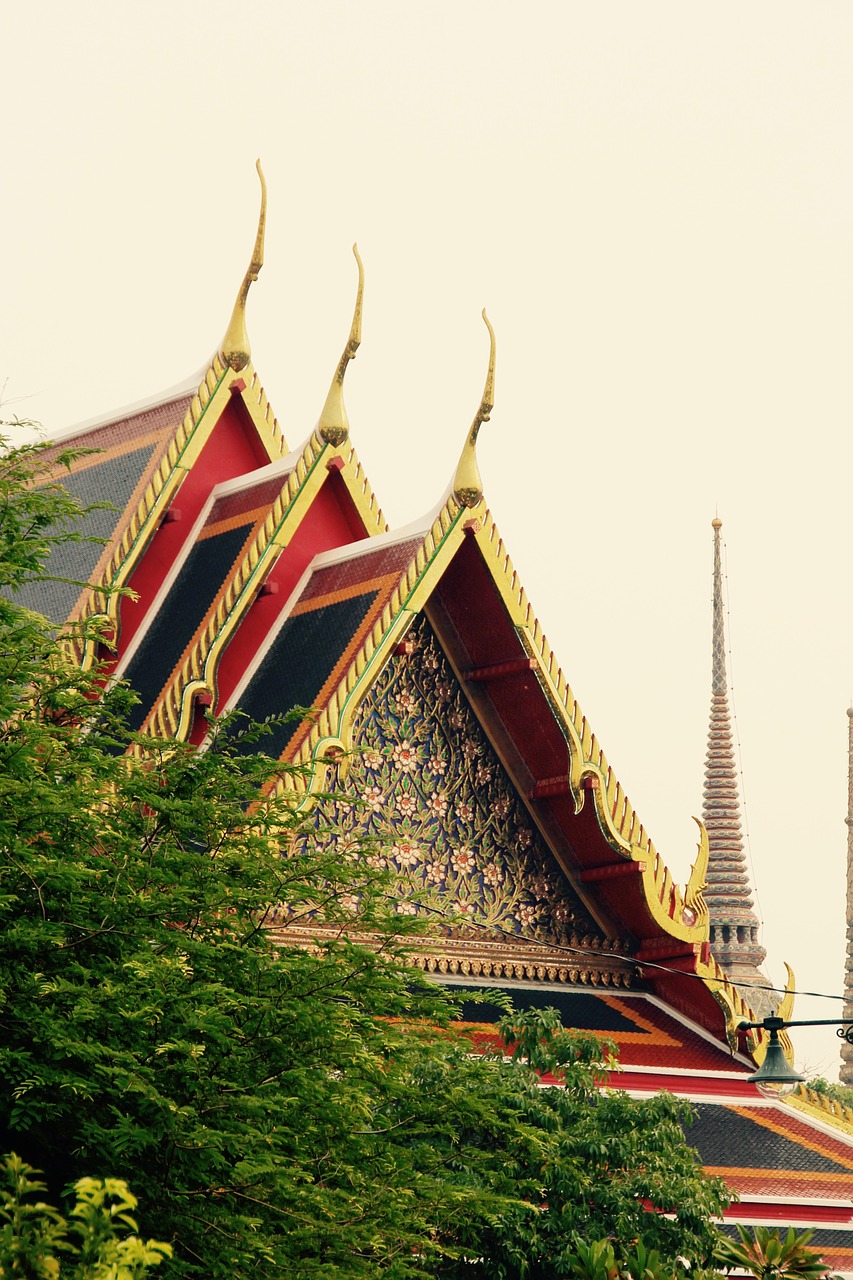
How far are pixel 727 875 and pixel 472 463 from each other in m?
15.6

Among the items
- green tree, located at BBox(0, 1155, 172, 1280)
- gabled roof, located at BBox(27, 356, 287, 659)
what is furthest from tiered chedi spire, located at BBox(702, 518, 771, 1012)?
green tree, located at BBox(0, 1155, 172, 1280)

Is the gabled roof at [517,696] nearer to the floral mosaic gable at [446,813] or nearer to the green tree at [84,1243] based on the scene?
the floral mosaic gable at [446,813]

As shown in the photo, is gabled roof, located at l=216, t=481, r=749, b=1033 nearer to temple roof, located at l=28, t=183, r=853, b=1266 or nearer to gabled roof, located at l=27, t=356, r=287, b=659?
temple roof, located at l=28, t=183, r=853, b=1266

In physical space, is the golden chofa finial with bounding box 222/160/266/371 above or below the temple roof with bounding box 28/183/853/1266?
above

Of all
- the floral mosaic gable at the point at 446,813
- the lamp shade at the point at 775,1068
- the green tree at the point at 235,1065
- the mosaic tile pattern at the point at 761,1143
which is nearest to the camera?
the green tree at the point at 235,1065

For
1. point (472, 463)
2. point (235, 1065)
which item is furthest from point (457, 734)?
point (235, 1065)

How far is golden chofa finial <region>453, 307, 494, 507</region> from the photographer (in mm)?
14266

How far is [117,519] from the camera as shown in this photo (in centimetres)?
1552

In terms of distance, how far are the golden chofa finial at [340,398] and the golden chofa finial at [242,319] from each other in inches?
38.3

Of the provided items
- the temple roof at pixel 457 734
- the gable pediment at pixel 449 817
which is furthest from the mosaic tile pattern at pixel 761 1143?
the gable pediment at pixel 449 817

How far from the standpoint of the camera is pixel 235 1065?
31.0 feet

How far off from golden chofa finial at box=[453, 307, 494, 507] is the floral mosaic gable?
861 mm

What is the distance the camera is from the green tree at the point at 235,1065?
8.98 meters

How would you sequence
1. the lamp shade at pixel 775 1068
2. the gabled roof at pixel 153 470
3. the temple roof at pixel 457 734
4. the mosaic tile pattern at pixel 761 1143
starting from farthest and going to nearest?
the gabled roof at pixel 153 470 < the temple roof at pixel 457 734 < the mosaic tile pattern at pixel 761 1143 < the lamp shade at pixel 775 1068
